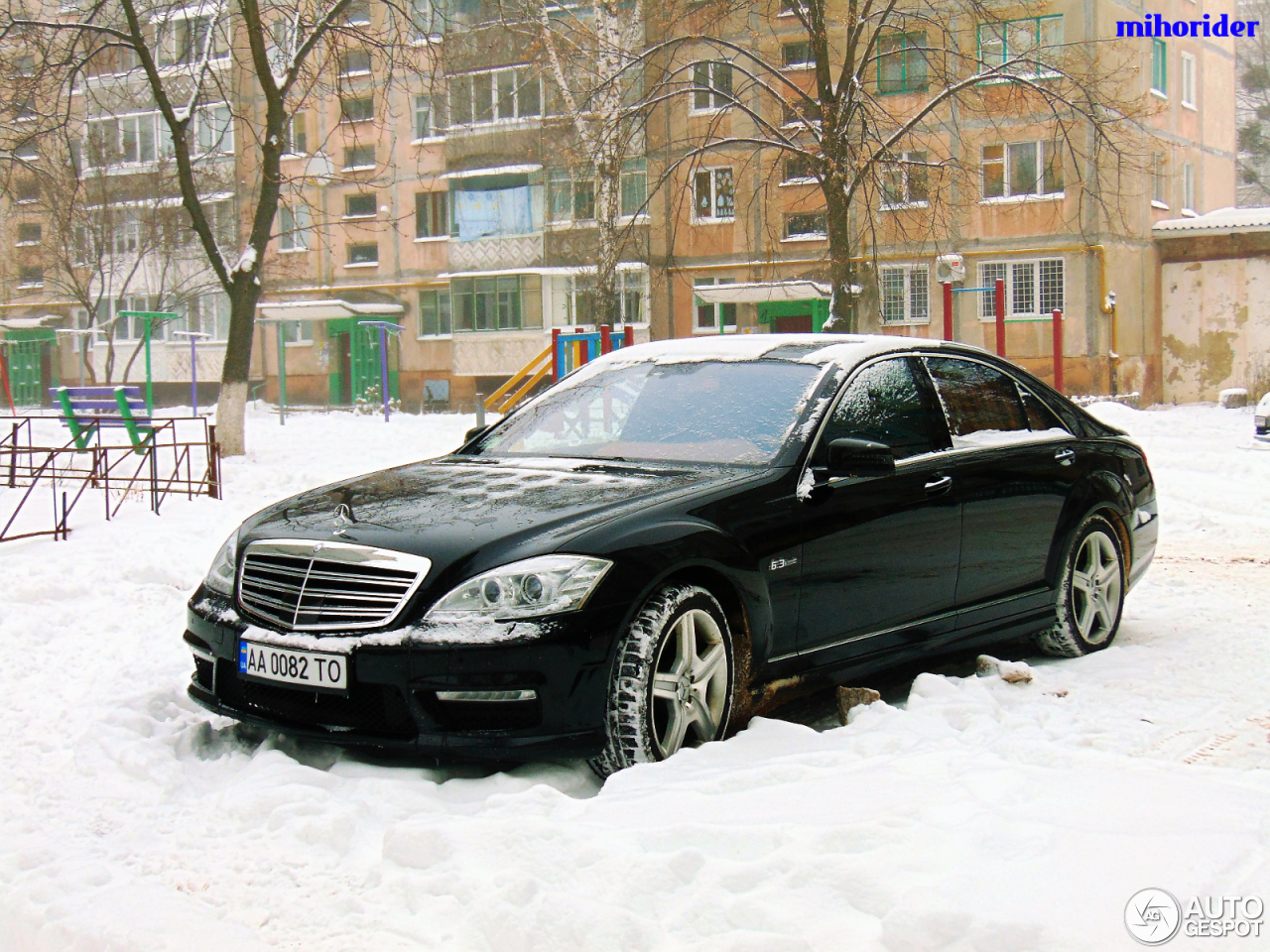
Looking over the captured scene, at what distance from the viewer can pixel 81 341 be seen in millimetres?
44625


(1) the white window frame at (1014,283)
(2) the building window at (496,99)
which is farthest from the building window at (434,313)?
(1) the white window frame at (1014,283)

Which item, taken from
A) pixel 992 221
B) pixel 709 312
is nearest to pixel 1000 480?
pixel 992 221

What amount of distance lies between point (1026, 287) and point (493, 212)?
1696 centimetres

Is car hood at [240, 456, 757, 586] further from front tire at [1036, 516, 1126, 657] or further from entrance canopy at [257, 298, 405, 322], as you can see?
entrance canopy at [257, 298, 405, 322]

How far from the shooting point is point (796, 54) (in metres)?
38.5

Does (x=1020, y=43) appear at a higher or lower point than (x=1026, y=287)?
higher

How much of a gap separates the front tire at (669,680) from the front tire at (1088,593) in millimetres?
2484

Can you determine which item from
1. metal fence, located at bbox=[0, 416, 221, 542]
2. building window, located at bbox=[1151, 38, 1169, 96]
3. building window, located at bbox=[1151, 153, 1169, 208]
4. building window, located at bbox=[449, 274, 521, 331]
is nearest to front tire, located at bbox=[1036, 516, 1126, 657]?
metal fence, located at bbox=[0, 416, 221, 542]

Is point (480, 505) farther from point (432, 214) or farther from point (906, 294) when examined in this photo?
point (432, 214)

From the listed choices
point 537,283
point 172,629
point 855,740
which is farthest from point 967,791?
point 537,283

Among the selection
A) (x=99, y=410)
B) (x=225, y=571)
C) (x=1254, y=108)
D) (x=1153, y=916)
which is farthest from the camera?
(x=1254, y=108)

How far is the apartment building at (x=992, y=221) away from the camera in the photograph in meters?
33.8

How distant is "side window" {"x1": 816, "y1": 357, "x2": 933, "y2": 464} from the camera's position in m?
5.28

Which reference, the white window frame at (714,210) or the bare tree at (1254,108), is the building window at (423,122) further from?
the bare tree at (1254,108)
